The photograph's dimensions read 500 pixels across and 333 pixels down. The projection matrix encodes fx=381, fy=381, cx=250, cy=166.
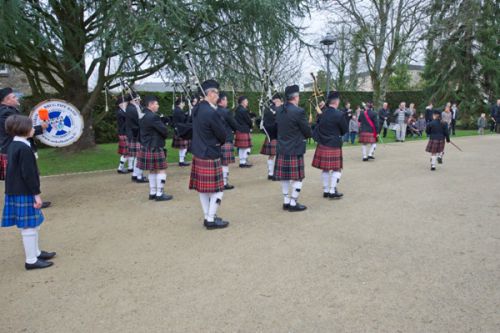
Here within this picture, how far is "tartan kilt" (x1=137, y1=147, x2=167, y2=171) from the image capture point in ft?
21.5

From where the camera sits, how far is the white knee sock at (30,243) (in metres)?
3.81

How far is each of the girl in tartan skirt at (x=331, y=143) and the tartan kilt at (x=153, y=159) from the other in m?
2.67

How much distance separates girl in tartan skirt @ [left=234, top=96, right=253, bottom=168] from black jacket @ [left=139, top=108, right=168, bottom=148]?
2.02 meters

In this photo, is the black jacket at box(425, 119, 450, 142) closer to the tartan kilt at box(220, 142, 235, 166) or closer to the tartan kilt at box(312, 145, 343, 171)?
the tartan kilt at box(312, 145, 343, 171)

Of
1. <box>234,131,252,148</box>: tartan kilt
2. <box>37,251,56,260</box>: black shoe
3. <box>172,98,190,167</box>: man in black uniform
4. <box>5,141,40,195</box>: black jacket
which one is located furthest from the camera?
<box>172,98,190,167</box>: man in black uniform

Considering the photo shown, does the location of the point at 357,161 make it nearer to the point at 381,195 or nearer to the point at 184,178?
the point at 381,195

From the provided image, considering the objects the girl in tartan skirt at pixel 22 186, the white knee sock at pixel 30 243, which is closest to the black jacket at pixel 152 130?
the girl in tartan skirt at pixel 22 186

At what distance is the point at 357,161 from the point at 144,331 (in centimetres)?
907

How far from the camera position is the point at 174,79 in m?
10.5

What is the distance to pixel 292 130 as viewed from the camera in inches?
225

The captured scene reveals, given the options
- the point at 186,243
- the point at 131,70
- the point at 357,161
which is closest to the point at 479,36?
the point at 357,161

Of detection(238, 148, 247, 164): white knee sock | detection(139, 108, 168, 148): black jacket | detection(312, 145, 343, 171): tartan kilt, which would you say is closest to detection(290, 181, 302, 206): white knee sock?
detection(312, 145, 343, 171): tartan kilt

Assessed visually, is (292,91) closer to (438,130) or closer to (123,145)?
(438,130)

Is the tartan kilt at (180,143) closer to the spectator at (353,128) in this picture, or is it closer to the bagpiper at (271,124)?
the bagpiper at (271,124)
